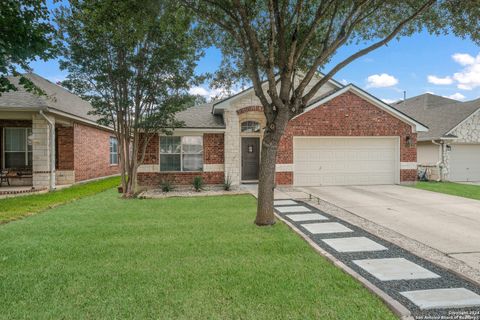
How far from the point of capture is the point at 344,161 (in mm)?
13906

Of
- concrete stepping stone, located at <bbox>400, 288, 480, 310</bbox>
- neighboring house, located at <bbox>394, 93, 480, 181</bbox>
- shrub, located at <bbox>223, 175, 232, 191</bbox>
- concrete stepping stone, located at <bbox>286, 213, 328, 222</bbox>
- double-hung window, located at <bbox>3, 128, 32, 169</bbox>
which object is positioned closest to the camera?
concrete stepping stone, located at <bbox>400, 288, 480, 310</bbox>

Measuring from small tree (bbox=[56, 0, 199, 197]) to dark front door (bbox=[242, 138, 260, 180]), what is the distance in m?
3.72

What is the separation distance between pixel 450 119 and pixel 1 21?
69.2ft

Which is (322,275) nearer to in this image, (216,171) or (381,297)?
(381,297)

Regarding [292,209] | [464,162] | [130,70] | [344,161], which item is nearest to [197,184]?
[292,209]

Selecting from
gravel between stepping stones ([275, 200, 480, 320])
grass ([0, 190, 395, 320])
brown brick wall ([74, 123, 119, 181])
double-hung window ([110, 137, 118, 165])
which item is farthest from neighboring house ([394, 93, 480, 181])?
double-hung window ([110, 137, 118, 165])

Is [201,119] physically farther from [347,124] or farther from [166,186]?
[347,124]

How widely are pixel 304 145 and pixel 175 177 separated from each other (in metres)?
6.24

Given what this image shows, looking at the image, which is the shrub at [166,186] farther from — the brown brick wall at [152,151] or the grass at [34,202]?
the grass at [34,202]

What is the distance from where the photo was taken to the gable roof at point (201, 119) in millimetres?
12930

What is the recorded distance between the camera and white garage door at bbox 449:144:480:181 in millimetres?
16734

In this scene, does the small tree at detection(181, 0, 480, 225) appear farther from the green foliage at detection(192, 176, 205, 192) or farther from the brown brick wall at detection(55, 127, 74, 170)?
the brown brick wall at detection(55, 127, 74, 170)

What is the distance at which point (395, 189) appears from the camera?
12.5m

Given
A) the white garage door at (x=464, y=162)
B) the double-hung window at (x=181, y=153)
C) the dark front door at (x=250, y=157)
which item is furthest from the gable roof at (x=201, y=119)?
the white garage door at (x=464, y=162)
